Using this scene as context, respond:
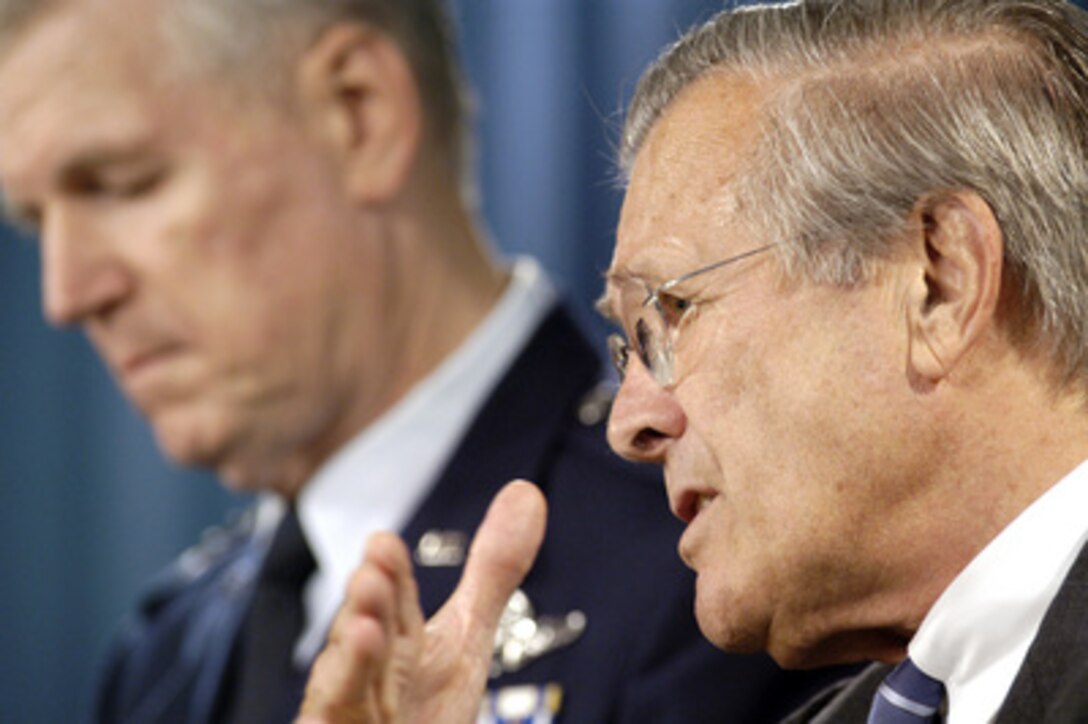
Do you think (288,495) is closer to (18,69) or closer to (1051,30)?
(18,69)

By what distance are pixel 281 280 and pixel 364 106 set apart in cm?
25

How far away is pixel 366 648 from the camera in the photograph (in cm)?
120

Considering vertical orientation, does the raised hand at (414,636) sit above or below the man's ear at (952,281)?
below

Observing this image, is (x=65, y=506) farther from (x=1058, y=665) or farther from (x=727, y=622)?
(x=1058, y=665)

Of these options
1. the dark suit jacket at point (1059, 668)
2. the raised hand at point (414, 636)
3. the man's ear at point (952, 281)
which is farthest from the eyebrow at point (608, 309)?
the dark suit jacket at point (1059, 668)

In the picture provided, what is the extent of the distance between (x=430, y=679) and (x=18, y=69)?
116cm

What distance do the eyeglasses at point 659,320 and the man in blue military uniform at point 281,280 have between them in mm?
620

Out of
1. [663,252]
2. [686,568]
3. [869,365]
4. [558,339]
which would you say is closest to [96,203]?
[558,339]

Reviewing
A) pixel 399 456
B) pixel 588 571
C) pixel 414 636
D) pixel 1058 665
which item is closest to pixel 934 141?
pixel 1058 665

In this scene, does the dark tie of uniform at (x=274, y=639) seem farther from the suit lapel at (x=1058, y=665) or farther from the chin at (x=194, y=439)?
the suit lapel at (x=1058, y=665)

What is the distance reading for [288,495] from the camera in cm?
229

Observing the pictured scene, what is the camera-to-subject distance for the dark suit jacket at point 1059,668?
118 centimetres

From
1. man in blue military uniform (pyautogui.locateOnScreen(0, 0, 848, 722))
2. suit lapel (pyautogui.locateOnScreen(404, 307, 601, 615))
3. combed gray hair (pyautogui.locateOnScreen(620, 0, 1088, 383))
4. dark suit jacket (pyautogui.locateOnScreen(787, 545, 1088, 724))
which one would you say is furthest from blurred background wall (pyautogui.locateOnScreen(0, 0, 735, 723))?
dark suit jacket (pyautogui.locateOnScreen(787, 545, 1088, 724))

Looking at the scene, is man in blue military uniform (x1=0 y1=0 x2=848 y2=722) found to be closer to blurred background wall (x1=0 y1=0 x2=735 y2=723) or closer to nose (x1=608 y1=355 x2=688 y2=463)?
nose (x1=608 y1=355 x2=688 y2=463)
